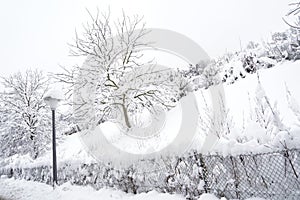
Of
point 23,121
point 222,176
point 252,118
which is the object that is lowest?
point 222,176

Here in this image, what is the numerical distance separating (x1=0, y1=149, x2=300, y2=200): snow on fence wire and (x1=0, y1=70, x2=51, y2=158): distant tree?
1442 centimetres

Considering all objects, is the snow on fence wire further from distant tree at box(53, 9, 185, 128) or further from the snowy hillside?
distant tree at box(53, 9, 185, 128)

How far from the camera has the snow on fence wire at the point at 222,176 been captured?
362 centimetres

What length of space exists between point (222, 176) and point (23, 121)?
18906 millimetres

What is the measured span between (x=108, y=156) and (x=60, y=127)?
15.5 metres

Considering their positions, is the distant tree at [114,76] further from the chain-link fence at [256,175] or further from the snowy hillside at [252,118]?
the chain-link fence at [256,175]

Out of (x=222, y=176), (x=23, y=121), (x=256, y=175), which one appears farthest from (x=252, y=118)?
(x=23, y=121)

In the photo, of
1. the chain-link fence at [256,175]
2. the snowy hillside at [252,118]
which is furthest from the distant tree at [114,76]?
the chain-link fence at [256,175]

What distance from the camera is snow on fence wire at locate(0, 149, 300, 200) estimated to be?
362 cm

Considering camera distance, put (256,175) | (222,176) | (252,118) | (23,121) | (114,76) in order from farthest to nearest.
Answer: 1. (23,121)
2. (114,76)
3. (252,118)
4. (222,176)
5. (256,175)

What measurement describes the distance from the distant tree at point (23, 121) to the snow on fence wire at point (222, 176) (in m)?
14.4

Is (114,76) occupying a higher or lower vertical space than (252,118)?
higher

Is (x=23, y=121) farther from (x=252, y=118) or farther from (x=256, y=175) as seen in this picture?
(x=256, y=175)

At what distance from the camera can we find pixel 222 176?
4.46 m
